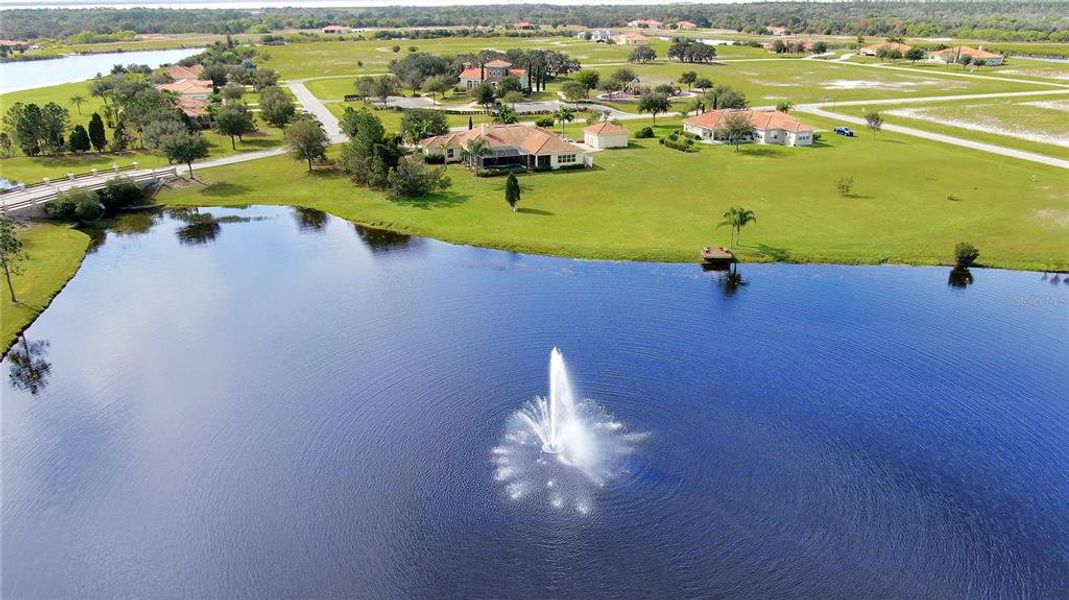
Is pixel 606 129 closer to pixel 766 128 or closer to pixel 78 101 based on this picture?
pixel 766 128

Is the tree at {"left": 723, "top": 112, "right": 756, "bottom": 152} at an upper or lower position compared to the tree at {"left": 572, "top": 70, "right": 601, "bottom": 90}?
lower

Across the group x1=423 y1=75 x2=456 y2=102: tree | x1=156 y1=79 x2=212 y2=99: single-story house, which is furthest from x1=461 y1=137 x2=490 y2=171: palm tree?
x1=156 y1=79 x2=212 y2=99: single-story house

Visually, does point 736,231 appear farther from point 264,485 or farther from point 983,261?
point 264,485

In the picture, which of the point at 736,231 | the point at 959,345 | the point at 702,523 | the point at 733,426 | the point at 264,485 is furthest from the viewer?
the point at 736,231

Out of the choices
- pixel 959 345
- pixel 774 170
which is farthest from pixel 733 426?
pixel 774 170

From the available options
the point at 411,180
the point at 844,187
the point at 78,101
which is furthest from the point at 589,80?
the point at 78,101

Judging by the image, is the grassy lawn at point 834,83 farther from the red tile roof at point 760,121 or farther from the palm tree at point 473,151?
the palm tree at point 473,151

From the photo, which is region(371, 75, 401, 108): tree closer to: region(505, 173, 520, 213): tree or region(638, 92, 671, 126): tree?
region(638, 92, 671, 126): tree

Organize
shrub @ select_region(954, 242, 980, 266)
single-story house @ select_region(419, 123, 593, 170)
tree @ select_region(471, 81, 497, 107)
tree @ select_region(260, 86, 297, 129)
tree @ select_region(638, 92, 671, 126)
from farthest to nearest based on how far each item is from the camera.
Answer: tree @ select_region(471, 81, 497, 107) → tree @ select_region(638, 92, 671, 126) → tree @ select_region(260, 86, 297, 129) → single-story house @ select_region(419, 123, 593, 170) → shrub @ select_region(954, 242, 980, 266)
